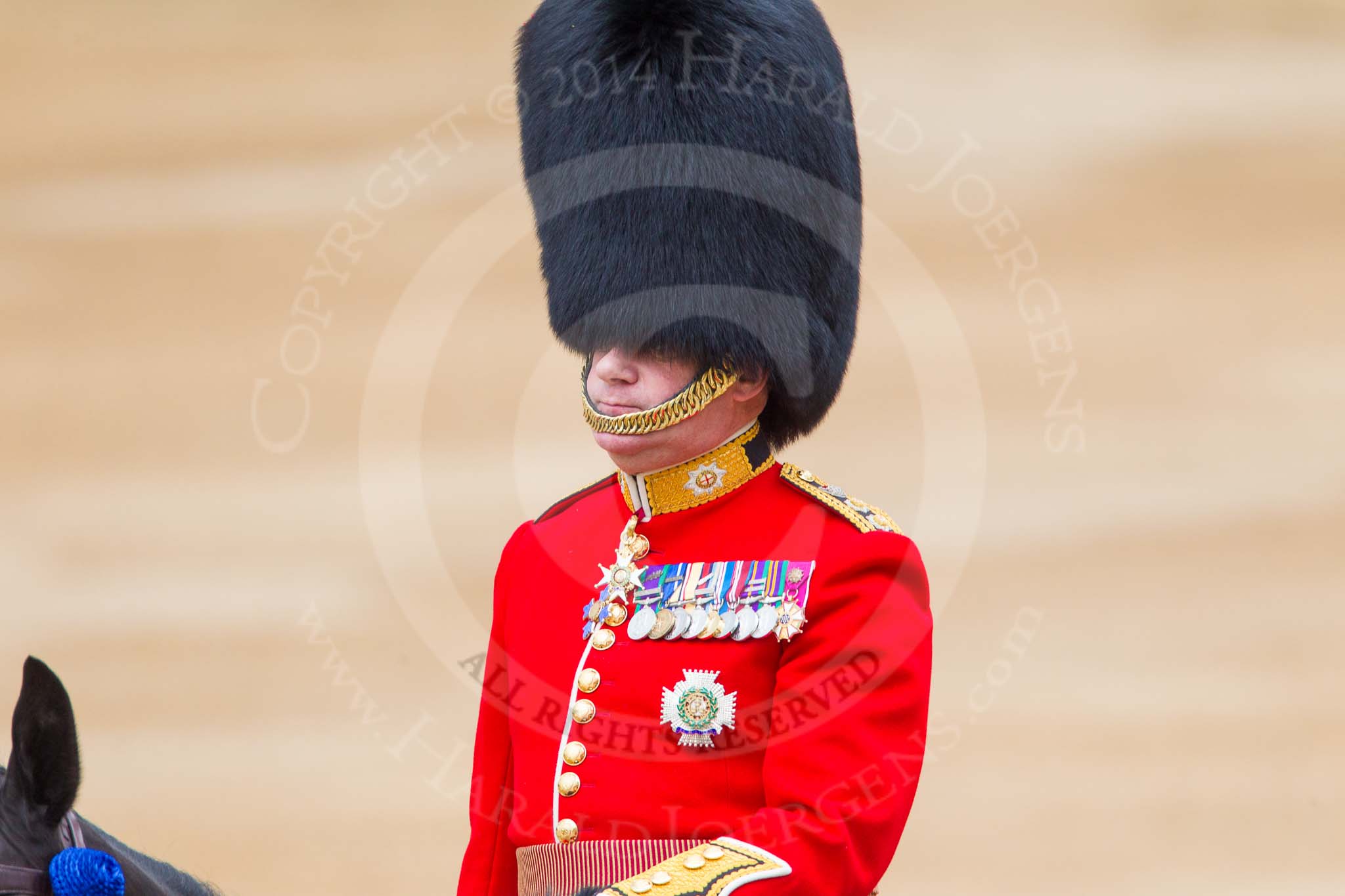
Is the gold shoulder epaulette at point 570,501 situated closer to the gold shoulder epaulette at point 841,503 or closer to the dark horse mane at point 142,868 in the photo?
the gold shoulder epaulette at point 841,503

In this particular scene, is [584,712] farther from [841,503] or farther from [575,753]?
[841,503]

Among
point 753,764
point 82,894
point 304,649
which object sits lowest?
point 82,894

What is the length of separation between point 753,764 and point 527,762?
0.92 feet

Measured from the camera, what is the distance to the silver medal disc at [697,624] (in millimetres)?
1579

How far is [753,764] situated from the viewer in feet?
5.12

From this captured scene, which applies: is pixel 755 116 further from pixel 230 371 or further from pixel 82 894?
pixel 230 371

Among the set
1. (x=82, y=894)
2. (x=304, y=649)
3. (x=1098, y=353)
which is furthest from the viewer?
(x=304, y=649)

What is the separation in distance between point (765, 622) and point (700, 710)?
110mm

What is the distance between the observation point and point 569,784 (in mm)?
1599

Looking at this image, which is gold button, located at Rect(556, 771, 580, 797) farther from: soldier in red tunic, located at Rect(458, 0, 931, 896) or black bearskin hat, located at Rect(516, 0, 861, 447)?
black bearskin hat, located at Rect(516, 0, 861, 447)

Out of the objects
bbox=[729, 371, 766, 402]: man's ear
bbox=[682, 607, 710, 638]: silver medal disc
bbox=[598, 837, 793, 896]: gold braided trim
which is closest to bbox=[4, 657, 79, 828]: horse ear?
bbox=[598, 837, 793, 896]: gold braided trim

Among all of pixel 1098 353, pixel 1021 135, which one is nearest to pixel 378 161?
pixel 1021 135

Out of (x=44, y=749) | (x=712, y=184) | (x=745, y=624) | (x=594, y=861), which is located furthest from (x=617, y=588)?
(x=44, y=749)

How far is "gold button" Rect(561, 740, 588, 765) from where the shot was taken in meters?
1.59
